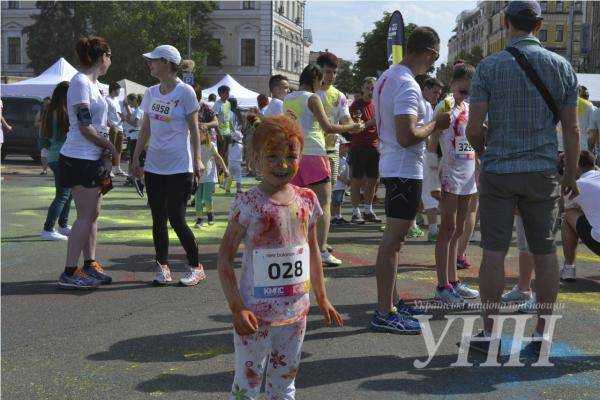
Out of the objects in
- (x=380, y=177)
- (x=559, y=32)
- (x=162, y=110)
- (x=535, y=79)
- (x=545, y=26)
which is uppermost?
(x=545, y=26)

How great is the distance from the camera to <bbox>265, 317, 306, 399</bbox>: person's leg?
307 centimetres

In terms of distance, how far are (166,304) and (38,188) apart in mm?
10892

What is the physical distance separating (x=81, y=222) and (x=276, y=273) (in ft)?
12.1

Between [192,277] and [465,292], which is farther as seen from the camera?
[192,277]

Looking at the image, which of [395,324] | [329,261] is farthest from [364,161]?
[395,324]

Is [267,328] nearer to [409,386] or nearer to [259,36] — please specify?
[409,386]

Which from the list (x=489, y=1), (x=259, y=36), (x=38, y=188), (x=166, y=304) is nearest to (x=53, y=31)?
(x=259, y=36)

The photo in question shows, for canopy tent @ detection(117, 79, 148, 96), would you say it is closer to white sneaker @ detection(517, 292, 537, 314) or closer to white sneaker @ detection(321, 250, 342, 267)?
white sneaker @ detection(321, 250, 342, 267)

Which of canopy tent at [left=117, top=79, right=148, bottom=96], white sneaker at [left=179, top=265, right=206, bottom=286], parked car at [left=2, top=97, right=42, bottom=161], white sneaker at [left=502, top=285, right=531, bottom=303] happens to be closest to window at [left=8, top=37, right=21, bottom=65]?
canopy tent at [left=117, top=79, right=148, bottom=96]

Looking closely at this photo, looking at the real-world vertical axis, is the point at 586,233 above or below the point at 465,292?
above

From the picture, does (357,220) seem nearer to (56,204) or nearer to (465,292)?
(56,204)

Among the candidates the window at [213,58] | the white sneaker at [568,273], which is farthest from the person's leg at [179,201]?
the window at [213,58]

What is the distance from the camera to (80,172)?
6211 millimetres

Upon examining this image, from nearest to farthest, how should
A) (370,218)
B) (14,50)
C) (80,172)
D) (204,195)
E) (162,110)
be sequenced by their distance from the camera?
(80,172), (162,110), (204,195), (370,218), (14,50)
